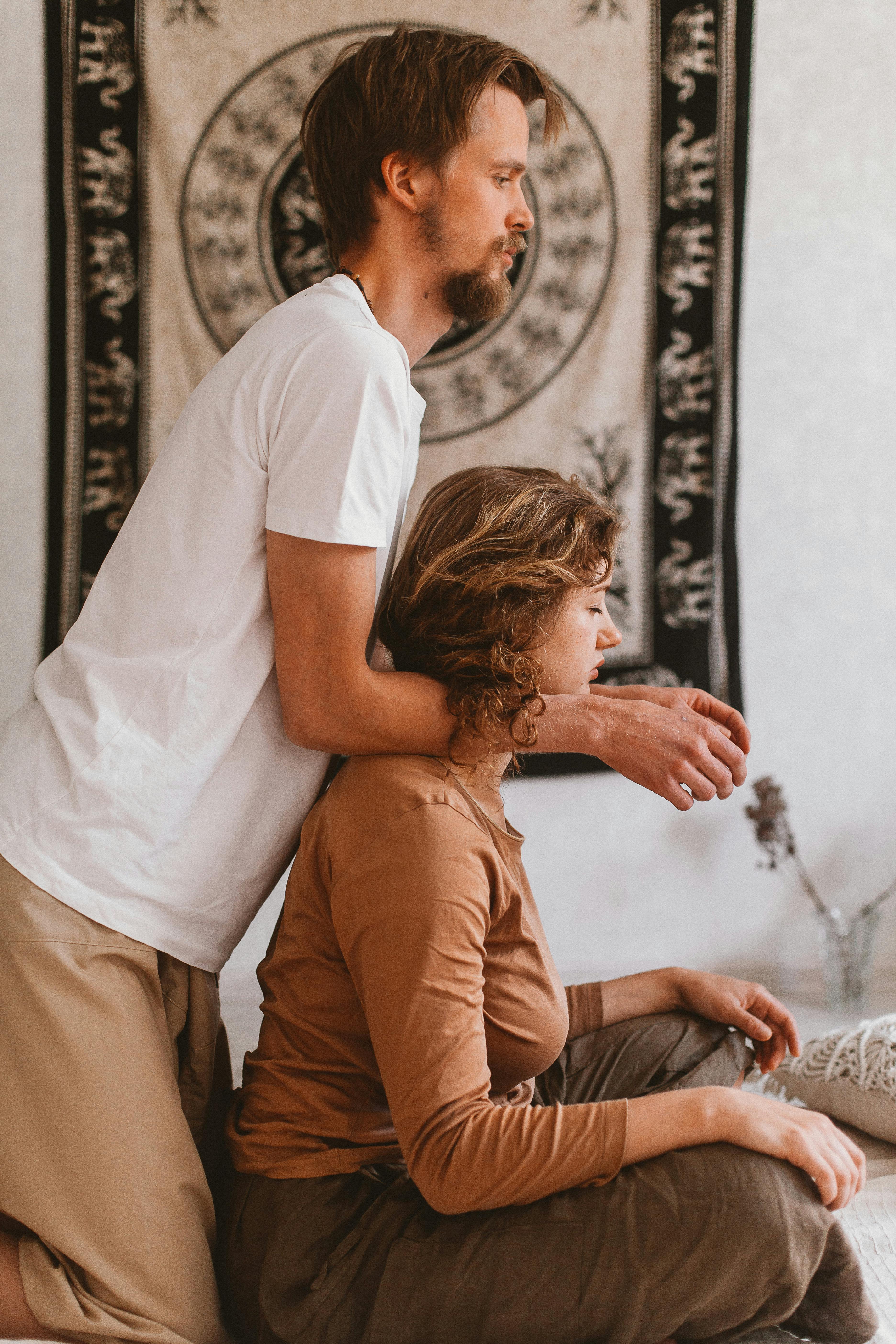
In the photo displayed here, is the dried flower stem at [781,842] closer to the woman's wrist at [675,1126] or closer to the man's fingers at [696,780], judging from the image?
the man's fingers at [696,780]

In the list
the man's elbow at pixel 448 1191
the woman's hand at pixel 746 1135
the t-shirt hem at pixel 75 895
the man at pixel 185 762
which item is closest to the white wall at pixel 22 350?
the man at pixel 185 762

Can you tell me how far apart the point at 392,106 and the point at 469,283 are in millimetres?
230

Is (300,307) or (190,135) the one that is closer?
(300,307)

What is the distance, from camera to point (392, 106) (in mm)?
1338

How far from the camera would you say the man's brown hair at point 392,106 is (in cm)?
132

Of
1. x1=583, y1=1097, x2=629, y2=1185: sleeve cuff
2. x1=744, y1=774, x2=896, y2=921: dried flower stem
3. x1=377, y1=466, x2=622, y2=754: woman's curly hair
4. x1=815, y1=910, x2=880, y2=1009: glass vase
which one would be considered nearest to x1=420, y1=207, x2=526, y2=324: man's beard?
x1=377, y1=466, x2=622, y2=754: woman's curly hair

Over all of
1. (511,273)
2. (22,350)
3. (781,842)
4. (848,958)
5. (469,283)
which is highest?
(511,273)

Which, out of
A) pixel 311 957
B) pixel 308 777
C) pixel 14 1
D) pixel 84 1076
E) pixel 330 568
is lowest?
pixel 84 1076

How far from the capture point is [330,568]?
3.70ft

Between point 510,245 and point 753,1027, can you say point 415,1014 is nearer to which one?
point 753,1027

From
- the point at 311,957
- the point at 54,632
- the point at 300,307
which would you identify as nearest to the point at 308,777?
the point at 311,957

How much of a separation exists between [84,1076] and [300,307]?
2.79 ft

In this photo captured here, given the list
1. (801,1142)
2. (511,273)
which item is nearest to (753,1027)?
(801,1142)

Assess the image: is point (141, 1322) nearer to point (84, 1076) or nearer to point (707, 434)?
point (84, 1076)
